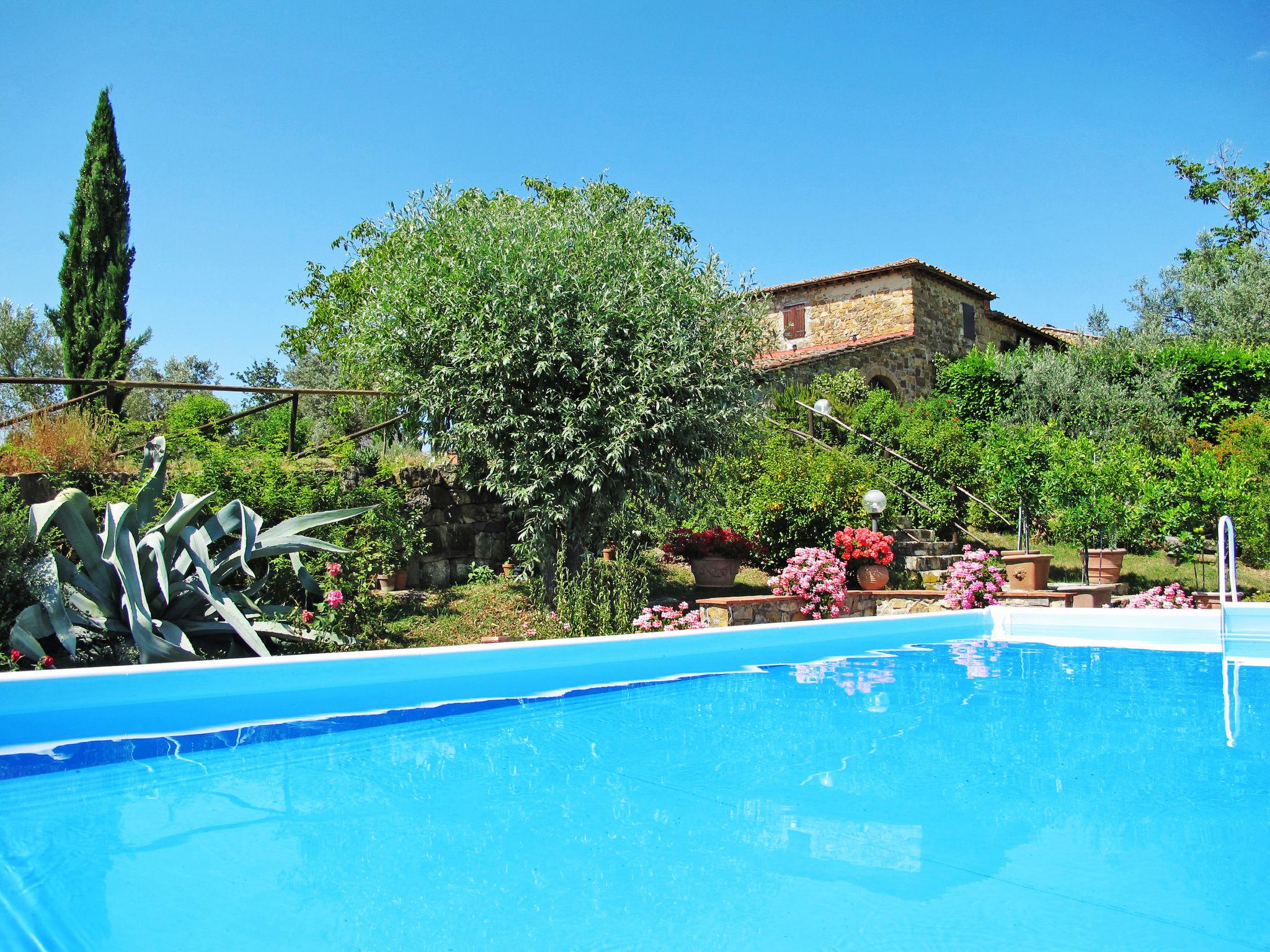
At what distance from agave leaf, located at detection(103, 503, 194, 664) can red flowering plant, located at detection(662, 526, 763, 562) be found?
603cm

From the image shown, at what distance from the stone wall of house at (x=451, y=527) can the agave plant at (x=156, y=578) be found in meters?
2.64

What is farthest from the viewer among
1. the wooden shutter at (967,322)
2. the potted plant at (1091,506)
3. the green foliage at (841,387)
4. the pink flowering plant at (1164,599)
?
the wooden shutter at (967,322)

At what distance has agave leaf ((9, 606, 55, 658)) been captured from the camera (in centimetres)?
527

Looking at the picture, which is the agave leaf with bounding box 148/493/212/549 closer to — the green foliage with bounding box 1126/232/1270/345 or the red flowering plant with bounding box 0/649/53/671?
the red flowering plant with bounding box 0/649/53/671

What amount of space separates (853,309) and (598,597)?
1676 centimetres

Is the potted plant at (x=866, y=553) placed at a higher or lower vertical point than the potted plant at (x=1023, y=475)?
lower

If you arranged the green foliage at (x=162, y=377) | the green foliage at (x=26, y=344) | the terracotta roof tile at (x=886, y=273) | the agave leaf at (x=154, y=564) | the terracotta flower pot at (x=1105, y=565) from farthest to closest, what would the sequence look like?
1. the green foliage at (x=26, y=344)
2. the terracotta roof tile at (x=886, y=273)
3. the green foliage at (x=162, y=377)
4. the terracotta flower pot at (x=1105, y=565)
5. the agave leaf at (x=154, y=564)

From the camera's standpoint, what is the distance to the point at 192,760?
454cm

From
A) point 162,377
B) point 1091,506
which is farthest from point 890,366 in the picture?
point 162,377

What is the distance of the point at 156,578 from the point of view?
6047 mm

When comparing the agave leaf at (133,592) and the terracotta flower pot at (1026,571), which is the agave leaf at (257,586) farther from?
the terracotta flower pot at (1026,571)

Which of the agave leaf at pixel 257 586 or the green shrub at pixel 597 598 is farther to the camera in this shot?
the green shrub at pixel 597 598

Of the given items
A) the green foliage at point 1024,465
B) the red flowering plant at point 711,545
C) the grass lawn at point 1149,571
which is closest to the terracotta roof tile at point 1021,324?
the grass lawn at point 1149,571

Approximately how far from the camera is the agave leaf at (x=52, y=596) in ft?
18.0
